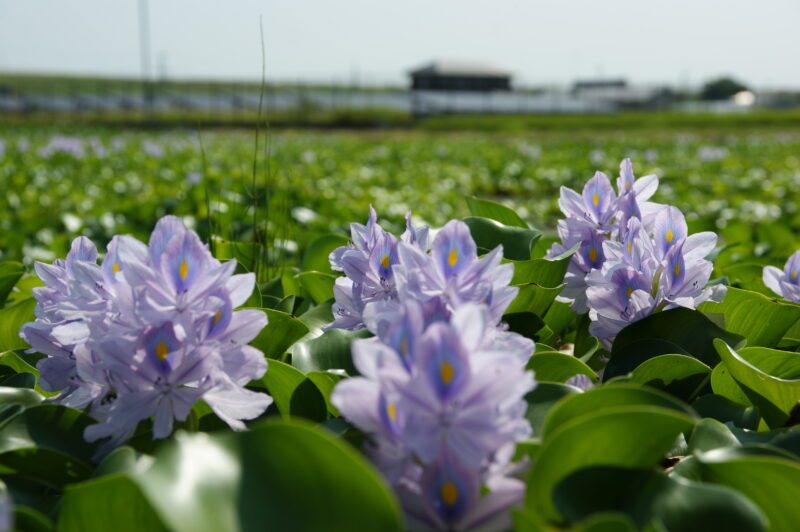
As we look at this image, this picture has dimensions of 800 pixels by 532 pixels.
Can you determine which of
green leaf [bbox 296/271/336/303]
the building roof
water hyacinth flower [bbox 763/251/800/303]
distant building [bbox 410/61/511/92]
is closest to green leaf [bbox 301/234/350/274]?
green leaf [bbox 296/271/336/303]

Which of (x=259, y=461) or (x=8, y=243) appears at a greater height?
(x=259, y=461)

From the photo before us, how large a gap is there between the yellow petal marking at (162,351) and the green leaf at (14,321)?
83 centimetres

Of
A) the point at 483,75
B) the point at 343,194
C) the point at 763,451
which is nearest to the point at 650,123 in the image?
the point at 483,75

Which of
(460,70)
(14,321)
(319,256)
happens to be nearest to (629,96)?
(460,70)

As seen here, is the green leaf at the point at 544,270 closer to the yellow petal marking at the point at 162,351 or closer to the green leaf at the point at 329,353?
the green leaf at the point at 329,353

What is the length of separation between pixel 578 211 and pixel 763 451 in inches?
23.4

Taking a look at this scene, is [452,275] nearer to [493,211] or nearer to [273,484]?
[273,484]

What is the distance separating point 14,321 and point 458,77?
210 ft

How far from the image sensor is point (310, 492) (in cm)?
61

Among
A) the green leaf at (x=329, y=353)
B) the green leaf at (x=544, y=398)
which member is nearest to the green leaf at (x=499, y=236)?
the green leaf at (x=329, y=353)

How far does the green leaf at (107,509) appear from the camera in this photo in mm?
666

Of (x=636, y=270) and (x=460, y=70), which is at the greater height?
(x=460, y=70)

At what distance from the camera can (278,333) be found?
1.21 meters

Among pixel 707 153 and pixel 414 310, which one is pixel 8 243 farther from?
pixel 707 153
